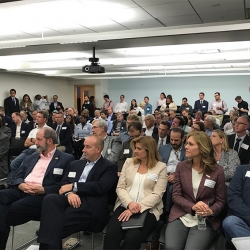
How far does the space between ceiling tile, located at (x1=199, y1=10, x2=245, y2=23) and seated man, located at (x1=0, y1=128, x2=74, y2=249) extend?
4.50 m

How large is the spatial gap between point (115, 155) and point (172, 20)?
3692mm

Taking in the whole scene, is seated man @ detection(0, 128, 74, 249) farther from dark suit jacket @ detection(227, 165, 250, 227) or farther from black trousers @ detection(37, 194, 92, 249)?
dark suit jacket @ detection(227, 165, 250, 227)

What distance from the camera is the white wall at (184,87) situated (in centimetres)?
1431

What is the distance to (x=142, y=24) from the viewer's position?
668 cm

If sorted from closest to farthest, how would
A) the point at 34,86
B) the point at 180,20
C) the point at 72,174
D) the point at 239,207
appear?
the point at 239,207 → the point at 72,174 → the point at 180,20 → the point at 34,86

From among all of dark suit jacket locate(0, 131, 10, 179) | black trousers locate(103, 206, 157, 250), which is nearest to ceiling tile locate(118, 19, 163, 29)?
dark suit jacket locate(0, 131, 10, 179)

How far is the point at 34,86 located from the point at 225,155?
12.8 metres

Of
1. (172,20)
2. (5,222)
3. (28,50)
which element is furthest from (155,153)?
(28,50)

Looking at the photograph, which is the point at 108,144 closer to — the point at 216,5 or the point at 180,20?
the point at 216,5

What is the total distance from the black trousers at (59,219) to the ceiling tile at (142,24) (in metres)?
4.76

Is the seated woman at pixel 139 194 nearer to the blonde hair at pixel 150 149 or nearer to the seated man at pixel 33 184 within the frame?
the blonde hair at pixel 150 149

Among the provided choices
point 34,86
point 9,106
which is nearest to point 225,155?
point 9,106

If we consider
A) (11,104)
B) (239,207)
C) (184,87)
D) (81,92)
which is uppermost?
(184,87)

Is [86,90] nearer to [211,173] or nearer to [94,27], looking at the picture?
[94,27]
